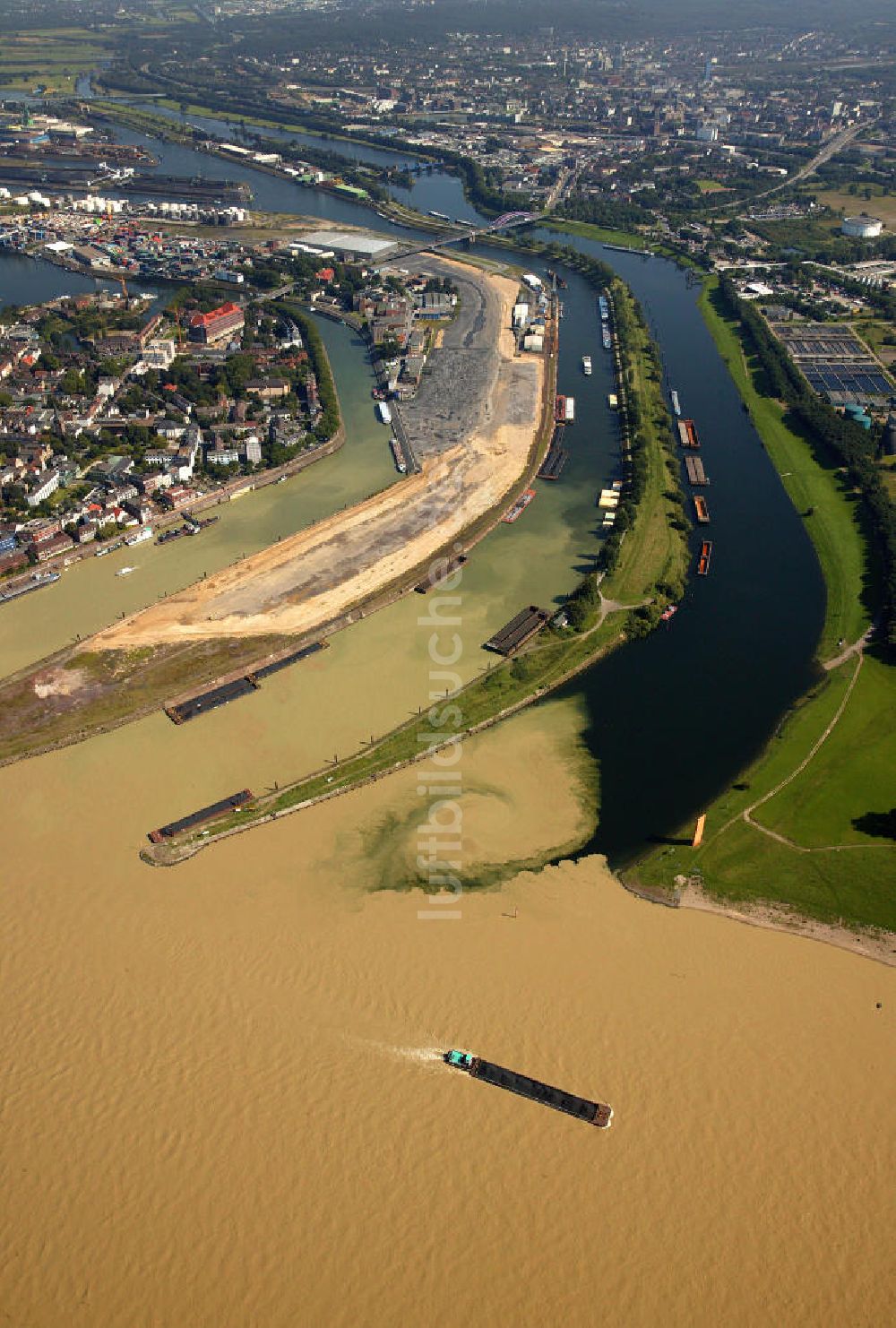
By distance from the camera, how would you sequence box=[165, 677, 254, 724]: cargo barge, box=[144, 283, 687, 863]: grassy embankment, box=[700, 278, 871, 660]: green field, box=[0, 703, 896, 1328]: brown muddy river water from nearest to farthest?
box=[0, 703, 896, 1328]: brown muddy river water < box=[144, 283, 687, 863]: grassy embankment < box=[165, 677, 254, 724]: cargo barge < box=[700, 278, 871, 660]: green field

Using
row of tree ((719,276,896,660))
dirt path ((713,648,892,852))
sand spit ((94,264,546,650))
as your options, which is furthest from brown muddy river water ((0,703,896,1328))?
row of tree ((719,276,896,660))

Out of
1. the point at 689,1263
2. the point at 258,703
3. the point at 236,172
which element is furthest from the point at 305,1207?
the point at 236,172

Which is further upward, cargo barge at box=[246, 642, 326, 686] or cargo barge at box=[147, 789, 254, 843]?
cargo barge at box=[246, 642, 326, 686]

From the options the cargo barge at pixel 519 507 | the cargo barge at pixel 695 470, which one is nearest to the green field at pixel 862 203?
the cargo barge at pixel 695 470

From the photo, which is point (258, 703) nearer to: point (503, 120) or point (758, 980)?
point (758, 980)

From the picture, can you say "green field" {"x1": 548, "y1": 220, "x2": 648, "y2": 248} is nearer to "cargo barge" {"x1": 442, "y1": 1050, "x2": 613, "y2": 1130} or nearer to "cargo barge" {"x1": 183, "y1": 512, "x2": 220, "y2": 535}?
"cargo barge" {"x1": 183, "y1": 512, "x2": 220, "y2": 535}
